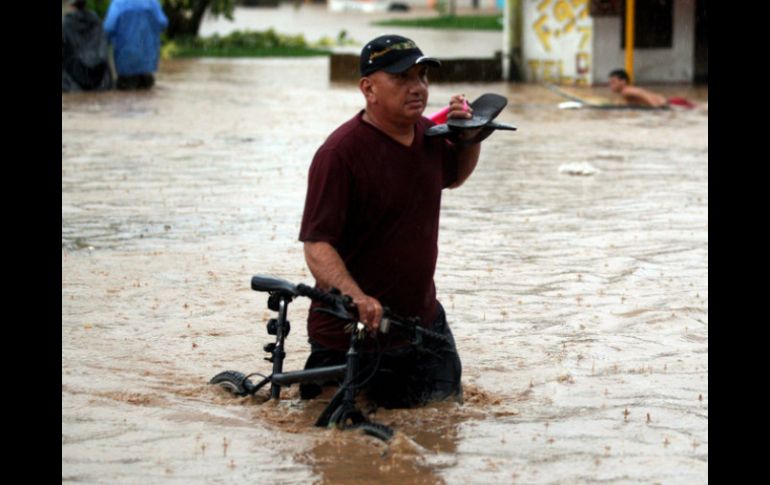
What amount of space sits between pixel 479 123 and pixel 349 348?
1024mm

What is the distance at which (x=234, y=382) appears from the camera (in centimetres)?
655

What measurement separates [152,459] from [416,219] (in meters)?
1.41

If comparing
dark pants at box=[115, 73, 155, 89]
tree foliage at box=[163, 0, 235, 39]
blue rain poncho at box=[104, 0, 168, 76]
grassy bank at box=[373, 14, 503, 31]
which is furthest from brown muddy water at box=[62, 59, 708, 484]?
grassy bank at box=[373, 14, 503, 31]

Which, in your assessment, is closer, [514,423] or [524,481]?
[524,481]

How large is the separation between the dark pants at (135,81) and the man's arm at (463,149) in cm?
1940

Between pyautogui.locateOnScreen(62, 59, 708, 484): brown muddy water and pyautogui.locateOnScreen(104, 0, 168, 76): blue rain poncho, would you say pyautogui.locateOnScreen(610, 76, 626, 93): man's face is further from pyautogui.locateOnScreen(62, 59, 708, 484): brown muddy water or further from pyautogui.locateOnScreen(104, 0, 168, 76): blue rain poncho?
pyautogui.locateOnScreen(104, 0, 168, 76): blue rain poncho

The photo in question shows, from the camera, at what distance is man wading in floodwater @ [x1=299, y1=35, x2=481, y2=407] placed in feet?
19.2

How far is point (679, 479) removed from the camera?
18.0 ft

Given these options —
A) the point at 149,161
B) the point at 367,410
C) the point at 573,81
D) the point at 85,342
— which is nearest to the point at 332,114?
the point at 149,161

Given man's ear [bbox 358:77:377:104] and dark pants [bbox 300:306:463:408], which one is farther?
dark pants [bbox 300:306:463:408]

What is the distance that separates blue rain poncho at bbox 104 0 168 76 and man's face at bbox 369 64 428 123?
754 inches

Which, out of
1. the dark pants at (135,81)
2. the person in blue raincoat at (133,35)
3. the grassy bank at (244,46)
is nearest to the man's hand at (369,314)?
the person in blue raincoat at (133,35)
